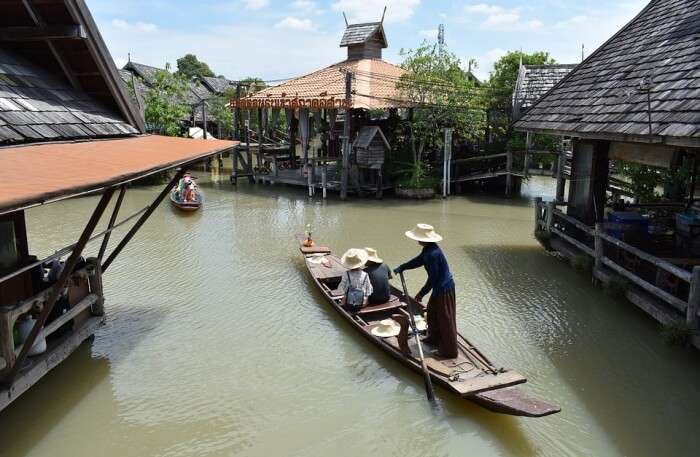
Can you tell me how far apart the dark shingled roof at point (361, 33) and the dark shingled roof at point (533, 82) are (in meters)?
7.22

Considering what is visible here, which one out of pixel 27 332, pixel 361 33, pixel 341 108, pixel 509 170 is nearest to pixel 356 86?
pixel 341 108

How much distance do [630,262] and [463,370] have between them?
15.0 ft

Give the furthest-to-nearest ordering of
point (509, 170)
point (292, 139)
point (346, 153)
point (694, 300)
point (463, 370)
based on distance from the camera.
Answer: point (292, 139) → point (509, 170) → point (346, 153) → point (694, 300) → point (463, 370)

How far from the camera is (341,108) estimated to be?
19391 mm

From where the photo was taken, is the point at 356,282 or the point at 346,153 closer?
the point at 356,282

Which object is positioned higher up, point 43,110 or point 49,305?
point 43,110

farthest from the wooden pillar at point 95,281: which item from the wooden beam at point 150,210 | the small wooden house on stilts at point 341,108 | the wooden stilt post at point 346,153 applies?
the wooden stilt post at point 346,153

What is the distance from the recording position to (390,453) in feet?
19.0

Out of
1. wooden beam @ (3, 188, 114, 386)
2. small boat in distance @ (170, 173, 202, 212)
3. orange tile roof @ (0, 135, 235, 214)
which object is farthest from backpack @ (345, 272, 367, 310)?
small boat in distance @ (170, 173, 202, 212)

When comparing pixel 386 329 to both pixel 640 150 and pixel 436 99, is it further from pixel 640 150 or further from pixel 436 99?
Answer: pixel 436 99

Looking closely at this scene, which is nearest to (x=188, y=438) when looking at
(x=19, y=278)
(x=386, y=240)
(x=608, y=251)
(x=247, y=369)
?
(x=247, y=369)

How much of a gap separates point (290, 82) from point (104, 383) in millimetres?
19543

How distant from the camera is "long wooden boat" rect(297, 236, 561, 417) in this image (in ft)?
18.9

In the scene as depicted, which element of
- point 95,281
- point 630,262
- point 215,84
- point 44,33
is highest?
point 215,84
